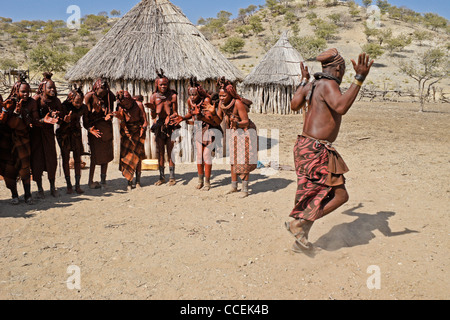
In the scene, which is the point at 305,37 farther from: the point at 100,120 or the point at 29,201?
the point at 29,201

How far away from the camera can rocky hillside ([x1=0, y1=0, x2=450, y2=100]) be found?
29.5 metres

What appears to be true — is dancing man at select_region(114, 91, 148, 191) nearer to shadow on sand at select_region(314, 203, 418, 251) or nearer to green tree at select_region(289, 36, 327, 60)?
shadow on sand at select_region(314, 203, 418, 251)

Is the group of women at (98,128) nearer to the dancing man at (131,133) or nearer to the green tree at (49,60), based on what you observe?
the dancing man at (131,133)

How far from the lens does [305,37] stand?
35.9 meters

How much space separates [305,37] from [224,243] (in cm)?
3553

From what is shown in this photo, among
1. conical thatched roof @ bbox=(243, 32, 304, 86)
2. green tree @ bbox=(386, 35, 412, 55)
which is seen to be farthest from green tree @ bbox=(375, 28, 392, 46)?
conical thatched roof @ bbox=(243, 32, 304, 86)

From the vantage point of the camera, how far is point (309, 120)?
130 inches

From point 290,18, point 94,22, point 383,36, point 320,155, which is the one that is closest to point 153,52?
point 320,155

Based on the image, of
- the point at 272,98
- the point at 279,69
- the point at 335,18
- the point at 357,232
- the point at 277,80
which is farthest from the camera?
the point at 335,18

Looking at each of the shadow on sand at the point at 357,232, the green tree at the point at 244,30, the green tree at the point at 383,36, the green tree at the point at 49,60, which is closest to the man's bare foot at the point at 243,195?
the shadow on sand at the point at 357,232

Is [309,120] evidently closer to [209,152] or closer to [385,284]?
[385,284]

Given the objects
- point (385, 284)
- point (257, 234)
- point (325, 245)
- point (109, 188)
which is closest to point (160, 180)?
point (109, 188)

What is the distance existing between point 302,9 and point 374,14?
10022mm

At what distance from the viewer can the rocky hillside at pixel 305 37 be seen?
29.5 meters
